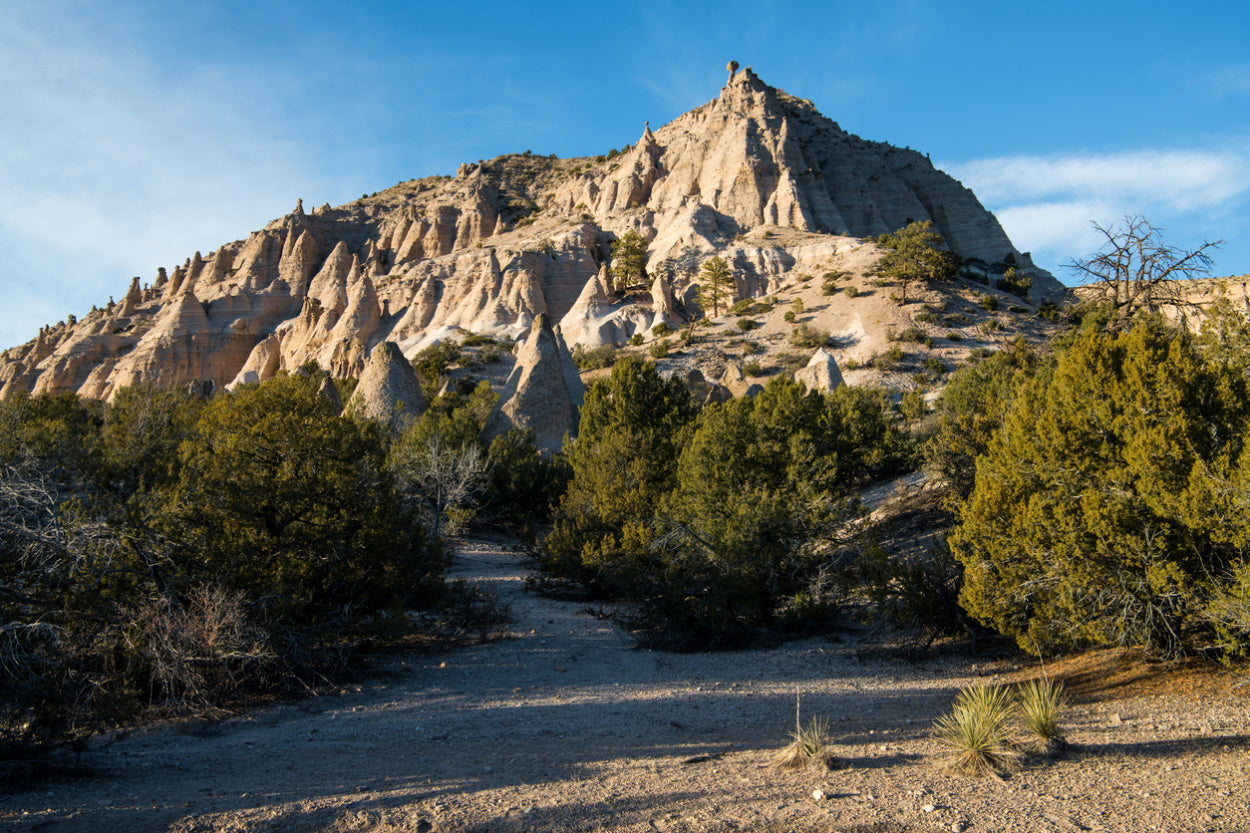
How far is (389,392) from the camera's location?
1222 inches

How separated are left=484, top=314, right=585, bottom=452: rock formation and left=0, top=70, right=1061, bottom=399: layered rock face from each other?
67.1 feet

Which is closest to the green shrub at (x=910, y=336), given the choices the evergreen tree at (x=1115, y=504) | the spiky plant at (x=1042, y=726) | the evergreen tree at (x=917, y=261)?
the evergreen tree at (x=917, y=261)

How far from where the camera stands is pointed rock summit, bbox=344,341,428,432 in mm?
30125

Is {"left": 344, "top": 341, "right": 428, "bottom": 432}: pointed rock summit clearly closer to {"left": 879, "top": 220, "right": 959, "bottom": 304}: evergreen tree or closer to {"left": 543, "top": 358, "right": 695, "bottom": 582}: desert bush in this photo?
{"left": 543, "top": 358, "right": 695, "bottom": 582}: desert bush

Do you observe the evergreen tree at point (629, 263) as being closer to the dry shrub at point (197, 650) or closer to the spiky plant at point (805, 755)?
the dry shrub at point (197, 650)

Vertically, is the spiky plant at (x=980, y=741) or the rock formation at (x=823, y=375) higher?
the rock formation at (x=823, y=375)

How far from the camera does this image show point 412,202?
91.0m

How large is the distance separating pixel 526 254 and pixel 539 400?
3520cm

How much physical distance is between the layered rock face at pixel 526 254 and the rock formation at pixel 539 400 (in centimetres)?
2044

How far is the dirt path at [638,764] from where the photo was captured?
5.52m

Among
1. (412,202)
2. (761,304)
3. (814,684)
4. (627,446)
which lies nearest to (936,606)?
(814,684)

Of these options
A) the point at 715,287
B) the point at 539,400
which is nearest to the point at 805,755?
the point at 539,400

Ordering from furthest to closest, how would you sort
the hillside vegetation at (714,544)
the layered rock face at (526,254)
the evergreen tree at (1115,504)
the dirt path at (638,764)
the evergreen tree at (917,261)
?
the layered rock face at (526,254), the evergreen tree at (917,261), the evergreen tree at (1115,504), the hillside vegetation at (714,544), the dirt path at (638,764)

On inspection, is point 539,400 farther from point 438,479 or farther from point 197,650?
point 197,650
